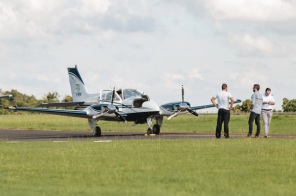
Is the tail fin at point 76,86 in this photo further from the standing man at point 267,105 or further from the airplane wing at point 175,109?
the standing man at point 267,105

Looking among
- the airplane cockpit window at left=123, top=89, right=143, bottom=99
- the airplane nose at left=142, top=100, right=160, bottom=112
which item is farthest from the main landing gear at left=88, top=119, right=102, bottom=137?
the airplane nose at left=142, top=100, right=160, bottom=112

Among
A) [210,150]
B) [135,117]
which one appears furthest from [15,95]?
[210,150]

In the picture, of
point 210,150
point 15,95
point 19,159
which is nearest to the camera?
point 19,159

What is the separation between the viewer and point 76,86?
172ft

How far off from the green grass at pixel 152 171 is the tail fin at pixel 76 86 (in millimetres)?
29048

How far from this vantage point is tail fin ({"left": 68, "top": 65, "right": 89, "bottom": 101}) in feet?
165

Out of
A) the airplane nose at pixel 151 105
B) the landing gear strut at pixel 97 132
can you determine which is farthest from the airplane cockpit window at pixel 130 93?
the landing gear strut at pixel 97 132

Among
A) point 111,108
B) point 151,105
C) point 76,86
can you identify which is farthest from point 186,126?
point 111,108

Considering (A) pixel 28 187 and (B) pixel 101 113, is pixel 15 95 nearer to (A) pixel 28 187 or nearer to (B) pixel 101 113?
(B) pixel 101 113

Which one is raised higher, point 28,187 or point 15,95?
point 15,95

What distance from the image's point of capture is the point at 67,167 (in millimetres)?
16000

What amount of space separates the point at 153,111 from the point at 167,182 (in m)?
27.0

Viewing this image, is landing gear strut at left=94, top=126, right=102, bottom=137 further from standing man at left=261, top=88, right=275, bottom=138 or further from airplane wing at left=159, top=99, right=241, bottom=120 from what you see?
standing man at left=261, top=88, right=275, bottom=138

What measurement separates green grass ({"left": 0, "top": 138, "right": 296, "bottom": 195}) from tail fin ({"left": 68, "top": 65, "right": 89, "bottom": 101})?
29.0 meters
